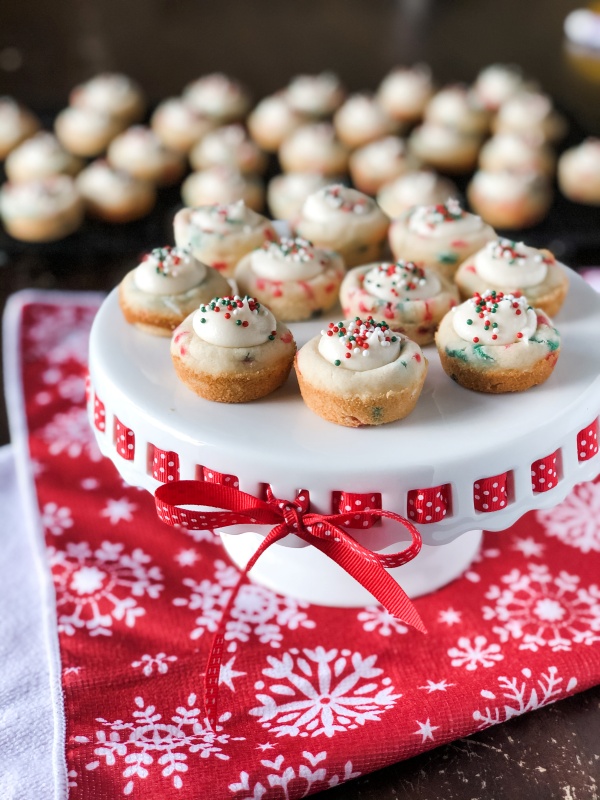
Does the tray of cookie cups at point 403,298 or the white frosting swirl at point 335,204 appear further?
the white frosting swirl at point 335,204

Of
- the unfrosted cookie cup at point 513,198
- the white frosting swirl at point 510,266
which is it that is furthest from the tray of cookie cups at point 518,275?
the unfrosted cookie cup at point 513,198

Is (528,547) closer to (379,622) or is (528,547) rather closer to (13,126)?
(379,622)

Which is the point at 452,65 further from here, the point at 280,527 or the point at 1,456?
the point at 280,527

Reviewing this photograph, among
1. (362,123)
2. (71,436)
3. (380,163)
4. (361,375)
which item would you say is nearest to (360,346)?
(361,375)

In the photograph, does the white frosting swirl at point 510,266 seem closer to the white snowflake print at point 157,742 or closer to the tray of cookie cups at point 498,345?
the tray of cookie cups at point 498,345

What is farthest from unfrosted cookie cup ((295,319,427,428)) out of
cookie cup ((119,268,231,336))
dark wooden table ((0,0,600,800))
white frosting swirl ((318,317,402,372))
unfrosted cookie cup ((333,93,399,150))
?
unfrosted cookie cup ((333,93,399,150))

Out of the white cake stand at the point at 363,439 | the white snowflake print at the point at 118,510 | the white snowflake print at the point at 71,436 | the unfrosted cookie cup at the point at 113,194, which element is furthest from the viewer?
the unfrosted cookie cup at the point at 113,194

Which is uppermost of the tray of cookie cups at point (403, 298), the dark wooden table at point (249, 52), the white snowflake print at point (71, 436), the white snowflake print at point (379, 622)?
the tray of cookie cups at point (403, 298)
